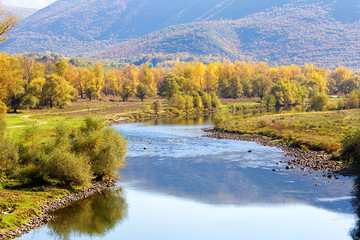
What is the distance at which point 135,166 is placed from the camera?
146 ft

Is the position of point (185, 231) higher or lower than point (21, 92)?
lower

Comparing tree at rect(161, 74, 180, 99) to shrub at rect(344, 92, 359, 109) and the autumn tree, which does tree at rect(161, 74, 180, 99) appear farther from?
shrub at rect(344, 92, 359, 109)

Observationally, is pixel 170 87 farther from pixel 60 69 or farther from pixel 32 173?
pixel 32 173

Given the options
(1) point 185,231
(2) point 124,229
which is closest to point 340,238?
(1) point 185,231

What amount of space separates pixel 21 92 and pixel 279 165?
6582cm

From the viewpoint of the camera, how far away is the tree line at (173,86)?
98.2 m

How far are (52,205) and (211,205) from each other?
41.2ft

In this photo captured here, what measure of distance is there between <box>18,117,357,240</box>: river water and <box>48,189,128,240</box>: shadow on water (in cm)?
7

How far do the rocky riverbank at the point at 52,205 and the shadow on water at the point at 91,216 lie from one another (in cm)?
54

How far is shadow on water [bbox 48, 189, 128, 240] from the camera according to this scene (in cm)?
2695

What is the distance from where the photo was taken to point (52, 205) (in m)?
29.9

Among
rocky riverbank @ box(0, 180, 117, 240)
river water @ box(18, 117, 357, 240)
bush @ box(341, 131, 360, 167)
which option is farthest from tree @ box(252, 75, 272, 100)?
rocky riverbank @ box(0, 180, 117, 240)

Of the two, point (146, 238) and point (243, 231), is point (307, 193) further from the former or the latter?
point (146, 238)

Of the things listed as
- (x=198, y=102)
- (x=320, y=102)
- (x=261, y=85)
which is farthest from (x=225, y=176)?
(x=261, y=85)
